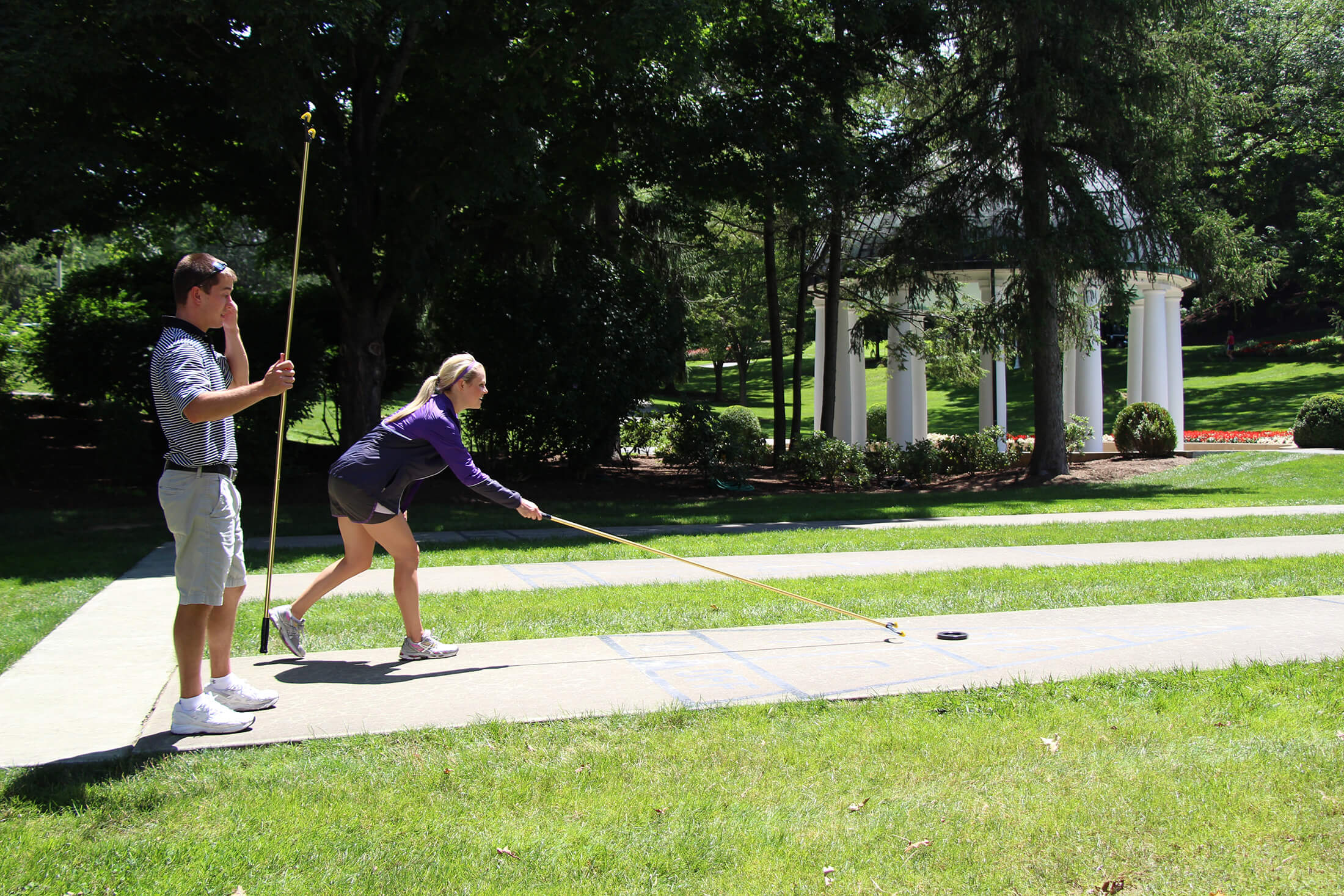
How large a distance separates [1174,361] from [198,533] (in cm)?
2908

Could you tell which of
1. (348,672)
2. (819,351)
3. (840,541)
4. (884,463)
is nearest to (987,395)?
(819,351)

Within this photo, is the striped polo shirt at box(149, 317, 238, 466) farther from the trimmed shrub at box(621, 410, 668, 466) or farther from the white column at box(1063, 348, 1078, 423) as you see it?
the white column at box(1063, 348, 1078, 423)

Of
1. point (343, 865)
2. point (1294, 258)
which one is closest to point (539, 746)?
point (343, 865)

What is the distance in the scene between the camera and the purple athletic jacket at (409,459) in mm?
5461

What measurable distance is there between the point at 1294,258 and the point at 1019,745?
55.1 m

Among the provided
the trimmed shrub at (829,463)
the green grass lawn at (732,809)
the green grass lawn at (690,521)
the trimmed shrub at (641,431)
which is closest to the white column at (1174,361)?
the green grass lawn at (690,521)

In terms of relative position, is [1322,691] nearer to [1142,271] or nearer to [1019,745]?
[1019,745]

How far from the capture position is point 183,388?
427 centimetres

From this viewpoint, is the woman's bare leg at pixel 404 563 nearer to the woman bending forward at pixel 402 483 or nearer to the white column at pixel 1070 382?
the woman bending forward at pixel 402 483

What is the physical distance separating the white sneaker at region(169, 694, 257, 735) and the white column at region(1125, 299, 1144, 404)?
2683 centimetres

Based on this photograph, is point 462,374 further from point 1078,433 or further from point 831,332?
point 1078,433

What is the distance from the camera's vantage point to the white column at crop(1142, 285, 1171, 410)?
2725 cm

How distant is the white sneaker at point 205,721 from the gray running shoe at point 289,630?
1153 millimetres

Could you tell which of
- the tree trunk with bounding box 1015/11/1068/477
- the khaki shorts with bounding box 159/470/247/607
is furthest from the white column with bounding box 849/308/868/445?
the khaki shorts with bounding box 159/470/247/607
